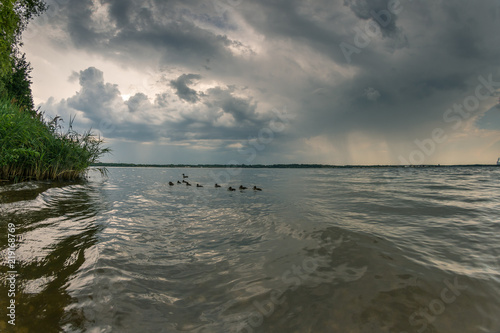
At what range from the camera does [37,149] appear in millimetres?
11797

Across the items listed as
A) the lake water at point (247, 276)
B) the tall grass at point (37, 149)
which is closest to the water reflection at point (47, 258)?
the lake water at point (247, 276)

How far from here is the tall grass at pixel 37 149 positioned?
8789mm

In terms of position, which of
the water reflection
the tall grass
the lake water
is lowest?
the lake water

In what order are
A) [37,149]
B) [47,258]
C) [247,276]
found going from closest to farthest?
[47,258]
[247,276]
[37,149]

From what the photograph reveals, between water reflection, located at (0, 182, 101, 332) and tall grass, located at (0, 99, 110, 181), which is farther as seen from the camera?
tall grass, located at (0, 99, 110, 181)

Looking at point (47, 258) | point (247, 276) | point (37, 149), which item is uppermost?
point (37, 149)

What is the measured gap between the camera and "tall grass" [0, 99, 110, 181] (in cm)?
879

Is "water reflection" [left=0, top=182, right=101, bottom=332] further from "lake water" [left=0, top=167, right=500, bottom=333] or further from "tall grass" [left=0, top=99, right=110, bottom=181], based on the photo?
"tall grass" [left=0, top=99, right=110, bottom=181]

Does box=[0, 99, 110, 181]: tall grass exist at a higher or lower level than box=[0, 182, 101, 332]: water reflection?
higher

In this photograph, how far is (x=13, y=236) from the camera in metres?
4.50

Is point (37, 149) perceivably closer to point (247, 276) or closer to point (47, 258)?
point (47, 258)

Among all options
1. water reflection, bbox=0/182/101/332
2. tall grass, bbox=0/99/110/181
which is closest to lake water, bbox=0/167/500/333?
water reflection, bbox=0/182/101/332

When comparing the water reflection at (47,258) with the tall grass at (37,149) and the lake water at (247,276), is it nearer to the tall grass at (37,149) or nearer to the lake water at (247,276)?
the lake water at (247,276)

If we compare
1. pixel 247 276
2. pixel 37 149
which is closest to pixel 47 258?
pixel 247 276
